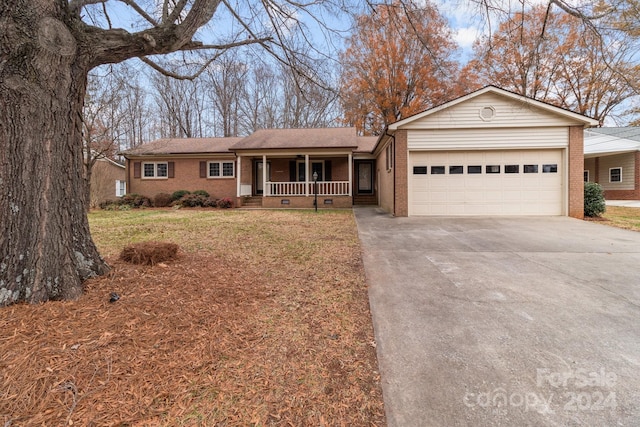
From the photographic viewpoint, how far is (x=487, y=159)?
11406 millimetres

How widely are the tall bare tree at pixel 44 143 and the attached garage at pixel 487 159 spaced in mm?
9818

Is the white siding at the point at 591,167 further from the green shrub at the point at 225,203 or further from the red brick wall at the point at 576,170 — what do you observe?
the green shrub at the point at 225,203

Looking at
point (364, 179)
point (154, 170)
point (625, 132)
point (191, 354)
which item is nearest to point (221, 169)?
point (154, 170)

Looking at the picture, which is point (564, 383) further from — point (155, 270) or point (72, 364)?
point (155, 270)

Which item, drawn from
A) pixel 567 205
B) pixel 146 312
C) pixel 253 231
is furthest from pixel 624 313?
pixel 567 205

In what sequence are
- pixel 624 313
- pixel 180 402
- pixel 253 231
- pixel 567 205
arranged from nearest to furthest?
1. pixel 180 402
2. pixel 624 313
3. pixel 253 231
4. pixel 567 205

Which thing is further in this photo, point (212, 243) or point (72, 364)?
point (212, 243)

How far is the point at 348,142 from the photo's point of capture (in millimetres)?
16234

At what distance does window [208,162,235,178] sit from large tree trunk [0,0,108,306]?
1580 cm

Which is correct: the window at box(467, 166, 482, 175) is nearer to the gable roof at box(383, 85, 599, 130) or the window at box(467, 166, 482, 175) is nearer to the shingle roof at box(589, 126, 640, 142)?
the gable roof at box(383, 85, 599, 130)

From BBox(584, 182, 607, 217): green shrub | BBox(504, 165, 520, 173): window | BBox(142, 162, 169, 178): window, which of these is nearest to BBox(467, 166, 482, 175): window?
BBox(504, 165, 520, 173): window

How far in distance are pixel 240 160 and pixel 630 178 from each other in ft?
78.0

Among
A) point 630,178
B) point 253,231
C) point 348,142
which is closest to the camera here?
point 253,231

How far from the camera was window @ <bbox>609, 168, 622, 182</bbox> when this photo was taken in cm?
1913
